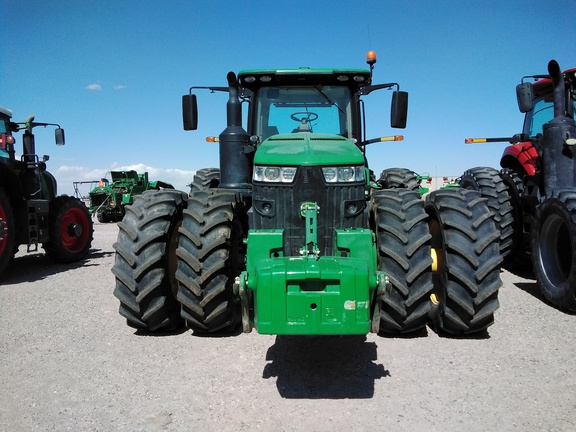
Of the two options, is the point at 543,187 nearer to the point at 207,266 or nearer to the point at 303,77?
the point at 303,77

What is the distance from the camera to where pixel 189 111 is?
5293 mm

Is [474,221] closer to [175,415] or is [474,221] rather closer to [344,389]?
[344,389]

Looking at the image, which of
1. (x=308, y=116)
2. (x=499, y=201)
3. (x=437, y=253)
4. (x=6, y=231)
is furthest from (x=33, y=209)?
(x=499, y=201)

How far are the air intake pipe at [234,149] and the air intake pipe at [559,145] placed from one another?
3831 millimetres

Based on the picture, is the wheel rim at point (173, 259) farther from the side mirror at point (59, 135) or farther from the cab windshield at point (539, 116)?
the cab windshield at point (539, 116)

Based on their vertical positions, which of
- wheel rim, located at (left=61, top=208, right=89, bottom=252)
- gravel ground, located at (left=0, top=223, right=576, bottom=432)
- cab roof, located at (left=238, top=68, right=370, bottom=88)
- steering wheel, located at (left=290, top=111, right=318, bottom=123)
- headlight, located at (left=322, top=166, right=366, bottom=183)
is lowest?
gravel ground, located at (left=0, top=223, right=576, bottom=432)

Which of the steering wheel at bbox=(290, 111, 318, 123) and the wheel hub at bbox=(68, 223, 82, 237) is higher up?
the steering wheel at bbox=(290, 111, 318, 123)

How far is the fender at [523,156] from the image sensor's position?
7.01m

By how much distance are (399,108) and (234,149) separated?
1894 millimetres

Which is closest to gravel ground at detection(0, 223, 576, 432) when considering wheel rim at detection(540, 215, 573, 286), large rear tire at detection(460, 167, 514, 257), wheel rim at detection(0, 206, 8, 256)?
wheel rim at detection(540, 215, 573, 286)

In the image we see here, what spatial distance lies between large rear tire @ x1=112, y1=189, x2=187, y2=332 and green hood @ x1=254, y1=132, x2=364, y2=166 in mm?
1161

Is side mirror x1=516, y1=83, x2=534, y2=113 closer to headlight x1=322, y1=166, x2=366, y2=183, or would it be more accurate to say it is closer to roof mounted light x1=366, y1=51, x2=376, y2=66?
roof mounted light x1=366, y1=51, x2=376, y2=66

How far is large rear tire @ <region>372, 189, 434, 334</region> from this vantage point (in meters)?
3.80

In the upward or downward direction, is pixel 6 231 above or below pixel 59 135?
below
